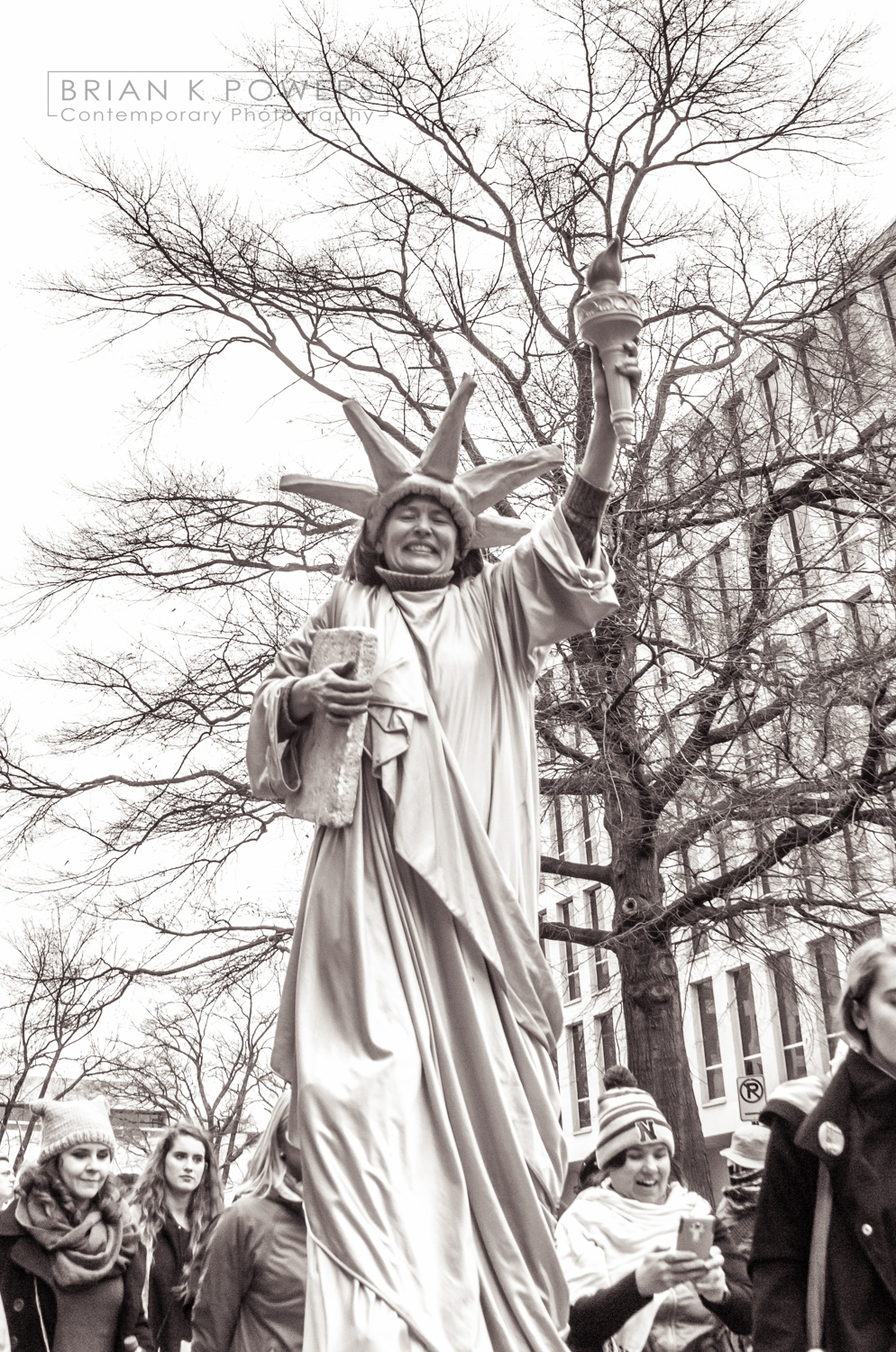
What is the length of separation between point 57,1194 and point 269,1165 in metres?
1.91

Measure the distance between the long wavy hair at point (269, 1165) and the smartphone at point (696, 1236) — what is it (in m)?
1.27

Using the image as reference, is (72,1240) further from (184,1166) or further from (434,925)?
(434,925)

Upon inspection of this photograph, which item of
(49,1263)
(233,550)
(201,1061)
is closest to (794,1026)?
(201,1061)

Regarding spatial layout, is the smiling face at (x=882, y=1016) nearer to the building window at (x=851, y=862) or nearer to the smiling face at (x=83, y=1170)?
the smiling face at (x=83, y=1170)

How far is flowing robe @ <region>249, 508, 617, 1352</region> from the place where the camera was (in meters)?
3.61

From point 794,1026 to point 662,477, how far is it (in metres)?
24.5

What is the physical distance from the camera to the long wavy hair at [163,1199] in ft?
24.2

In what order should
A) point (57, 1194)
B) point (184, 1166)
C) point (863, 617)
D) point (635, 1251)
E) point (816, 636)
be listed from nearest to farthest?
point (635, 1251) → point (57, 1194) → point (184, 1166) → point (816, 636) → point (863, 617)

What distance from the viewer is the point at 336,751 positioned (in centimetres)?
418

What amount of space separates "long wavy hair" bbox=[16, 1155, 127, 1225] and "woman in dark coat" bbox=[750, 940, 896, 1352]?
3.83 m

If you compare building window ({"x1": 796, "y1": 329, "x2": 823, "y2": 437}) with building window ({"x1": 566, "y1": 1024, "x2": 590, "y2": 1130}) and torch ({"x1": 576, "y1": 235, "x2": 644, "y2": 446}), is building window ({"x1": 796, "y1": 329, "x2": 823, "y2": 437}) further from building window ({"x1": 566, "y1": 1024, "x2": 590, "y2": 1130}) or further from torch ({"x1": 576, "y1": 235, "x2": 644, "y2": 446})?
building window ({"x1": 566, "y1": 1024, "x2": 590, "y2": 1130})

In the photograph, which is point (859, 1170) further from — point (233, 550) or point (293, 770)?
point (233, 550)

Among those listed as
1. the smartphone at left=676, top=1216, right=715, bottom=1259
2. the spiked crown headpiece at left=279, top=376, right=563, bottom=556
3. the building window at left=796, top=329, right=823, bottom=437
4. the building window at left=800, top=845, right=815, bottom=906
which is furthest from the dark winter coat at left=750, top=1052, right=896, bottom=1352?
the building window at left=796, top=329, right=823, bottom=437

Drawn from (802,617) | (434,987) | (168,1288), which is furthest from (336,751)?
(802,617)
